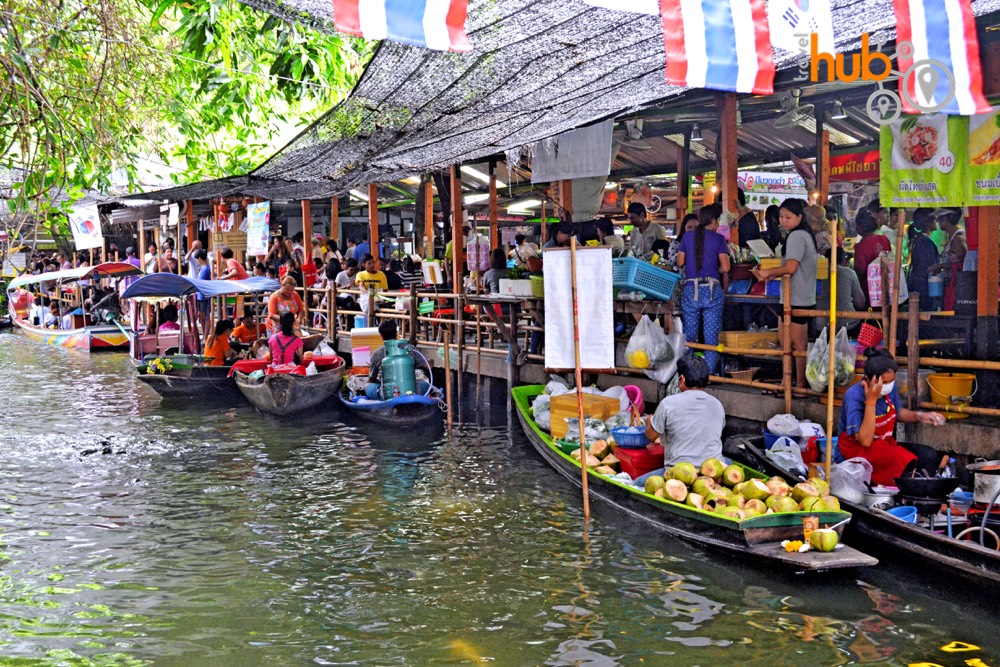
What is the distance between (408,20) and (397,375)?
8.33 metres

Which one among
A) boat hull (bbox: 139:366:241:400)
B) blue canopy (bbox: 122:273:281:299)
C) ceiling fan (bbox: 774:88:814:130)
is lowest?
boat hull (bbox: 139:366:241:400)

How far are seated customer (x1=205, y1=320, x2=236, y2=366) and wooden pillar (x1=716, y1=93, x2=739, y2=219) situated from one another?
30.7 ft

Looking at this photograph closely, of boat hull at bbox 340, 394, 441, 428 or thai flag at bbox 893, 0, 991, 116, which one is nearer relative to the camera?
thai flag at bbox 893, 0, 991, 116

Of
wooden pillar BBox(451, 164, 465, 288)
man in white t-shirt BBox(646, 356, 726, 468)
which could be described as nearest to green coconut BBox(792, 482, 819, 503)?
man in white t-shirt BBox(646, 356, 726, 468)

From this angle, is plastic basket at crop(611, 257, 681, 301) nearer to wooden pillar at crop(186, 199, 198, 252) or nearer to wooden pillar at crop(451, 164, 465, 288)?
wooden pillar at crop(451, 164, 465, 288)

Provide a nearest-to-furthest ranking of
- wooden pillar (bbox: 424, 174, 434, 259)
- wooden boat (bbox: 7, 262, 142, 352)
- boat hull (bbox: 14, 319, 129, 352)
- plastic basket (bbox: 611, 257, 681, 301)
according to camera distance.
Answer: plastic basket (bbox: 611, 257, 681, 301), wooden pillar (bbox: 424, 174, 434, 259), wooden boat (bbox: 7, 262, 142, 352), boat hull (bbox: 14, 319, 129, 352)

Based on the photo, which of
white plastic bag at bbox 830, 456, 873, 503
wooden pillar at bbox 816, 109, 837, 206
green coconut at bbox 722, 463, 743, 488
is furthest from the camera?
wooden pillar at bbox 816, 109, 837, 206

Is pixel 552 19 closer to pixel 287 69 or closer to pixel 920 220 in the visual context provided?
pixel 287 69

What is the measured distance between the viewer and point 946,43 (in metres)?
5.82

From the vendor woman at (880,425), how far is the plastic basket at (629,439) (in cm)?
181

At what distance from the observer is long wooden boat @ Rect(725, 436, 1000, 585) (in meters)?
5.68

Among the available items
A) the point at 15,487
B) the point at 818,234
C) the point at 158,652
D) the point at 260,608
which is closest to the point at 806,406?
the point at 818,234

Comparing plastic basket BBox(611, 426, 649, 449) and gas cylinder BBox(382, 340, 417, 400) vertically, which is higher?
gas cylinder BBox(382, 340, 417, 400)

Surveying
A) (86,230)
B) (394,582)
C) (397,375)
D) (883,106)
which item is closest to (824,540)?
(394,582)
